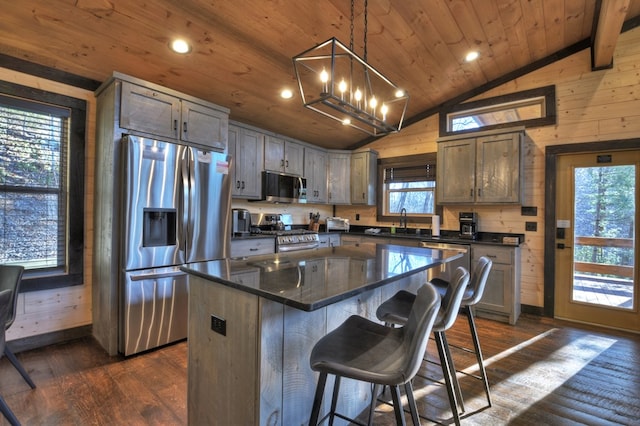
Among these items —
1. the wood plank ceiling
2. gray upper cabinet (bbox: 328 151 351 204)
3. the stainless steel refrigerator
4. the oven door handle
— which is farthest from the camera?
gray upper cabinet (bbox: 328 151 351 204)

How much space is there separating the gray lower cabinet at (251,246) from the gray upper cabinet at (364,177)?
1.83 m

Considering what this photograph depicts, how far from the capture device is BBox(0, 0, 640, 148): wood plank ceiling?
2375 mm

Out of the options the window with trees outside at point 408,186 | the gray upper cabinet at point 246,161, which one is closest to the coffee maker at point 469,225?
the window with trees outside at point 408,186

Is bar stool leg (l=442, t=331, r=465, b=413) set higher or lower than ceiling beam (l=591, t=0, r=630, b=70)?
lower

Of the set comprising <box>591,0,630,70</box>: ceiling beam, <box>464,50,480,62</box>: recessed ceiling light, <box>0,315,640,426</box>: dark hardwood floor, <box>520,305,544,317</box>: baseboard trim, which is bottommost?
<box>0,315,640,426</box>: dark hardwood floor

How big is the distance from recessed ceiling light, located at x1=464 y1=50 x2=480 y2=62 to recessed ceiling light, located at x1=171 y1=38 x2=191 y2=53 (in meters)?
3.00

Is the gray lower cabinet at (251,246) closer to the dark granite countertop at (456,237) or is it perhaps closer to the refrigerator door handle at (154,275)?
the refrigerator door handle at (154,275)

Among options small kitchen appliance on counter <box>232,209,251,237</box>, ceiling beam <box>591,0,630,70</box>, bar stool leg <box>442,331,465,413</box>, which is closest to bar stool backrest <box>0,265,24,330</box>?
small kitchen appliance on counter <box>232,209,251,237</box>

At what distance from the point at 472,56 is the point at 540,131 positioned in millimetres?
1343

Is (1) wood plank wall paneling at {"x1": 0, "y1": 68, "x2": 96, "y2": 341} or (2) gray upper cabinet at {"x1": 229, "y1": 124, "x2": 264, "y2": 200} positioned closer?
(1) wood plank wall paneling at {"x1": 0, "y1": 68, "x2": 96, "y2": 341}

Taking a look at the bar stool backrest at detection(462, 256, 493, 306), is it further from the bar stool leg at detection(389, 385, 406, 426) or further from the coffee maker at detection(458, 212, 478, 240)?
the coffee maker at detection(458, 212, 478, 240)

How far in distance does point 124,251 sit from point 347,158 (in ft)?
12.4

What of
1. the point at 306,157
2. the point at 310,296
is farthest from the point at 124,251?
the point at 306,157

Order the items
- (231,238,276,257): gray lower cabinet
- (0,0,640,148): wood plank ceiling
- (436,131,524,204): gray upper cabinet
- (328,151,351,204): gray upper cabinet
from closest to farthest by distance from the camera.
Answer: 1. (0,0,640,148): wood plank ceiling
2. (231,238,276,257): gray lower cabinet
3. (436,131,524,204): gray upper cabinet
4. (328,151,351,204): gray upper cabinet
